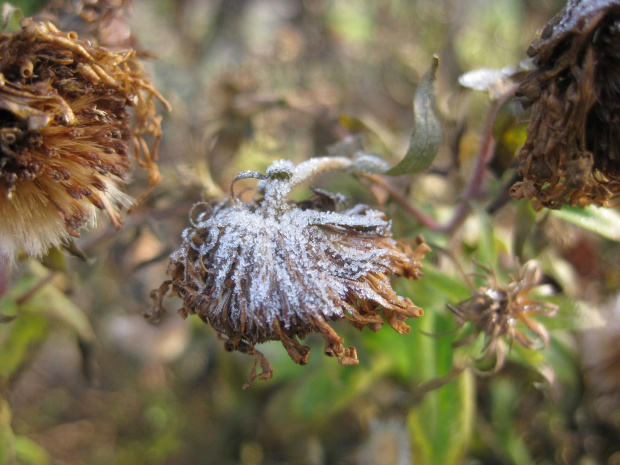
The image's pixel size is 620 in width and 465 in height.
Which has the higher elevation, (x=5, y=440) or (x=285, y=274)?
(x=285, y=274)

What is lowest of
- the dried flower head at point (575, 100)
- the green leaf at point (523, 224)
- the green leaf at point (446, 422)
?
the green leaf at point (446, 422)

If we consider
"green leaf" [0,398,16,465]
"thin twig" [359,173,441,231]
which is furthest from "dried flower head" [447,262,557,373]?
"green leaf" [0,398,16,465]

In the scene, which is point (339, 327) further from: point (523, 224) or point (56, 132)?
point (56, 132)

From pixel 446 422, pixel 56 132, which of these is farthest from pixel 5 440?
pixel 446 422

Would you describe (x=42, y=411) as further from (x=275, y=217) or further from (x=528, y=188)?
(x=528, y=188)

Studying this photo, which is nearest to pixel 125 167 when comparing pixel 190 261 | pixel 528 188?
pixel 190 261

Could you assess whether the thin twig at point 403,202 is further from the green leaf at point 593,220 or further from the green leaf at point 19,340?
the green leaf at point 19,340

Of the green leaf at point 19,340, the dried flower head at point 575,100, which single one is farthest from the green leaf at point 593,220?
the green leaf at point 19,340
